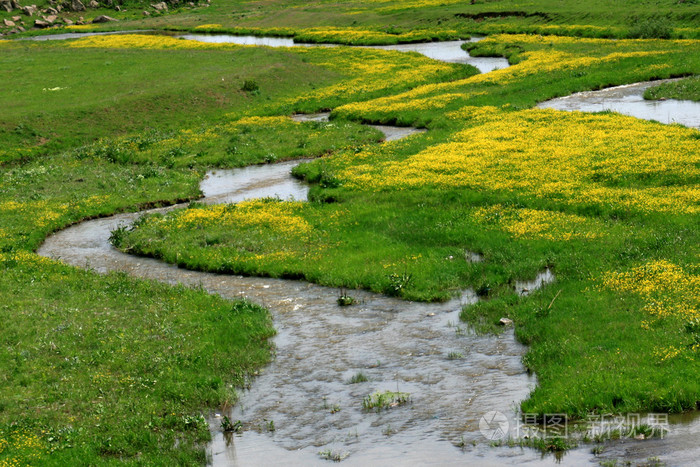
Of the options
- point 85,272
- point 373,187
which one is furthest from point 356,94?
point 85,272

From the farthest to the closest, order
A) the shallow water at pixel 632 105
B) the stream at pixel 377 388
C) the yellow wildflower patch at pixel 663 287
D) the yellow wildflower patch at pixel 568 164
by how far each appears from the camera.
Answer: the shallow water at pixel 632 105
the yellow wildflower patch at pixel 568 164
the yellow wildflower patch at pixel 663 287
the stream at pixel 377 388

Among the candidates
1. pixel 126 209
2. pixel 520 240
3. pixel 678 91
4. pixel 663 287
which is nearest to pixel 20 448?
pixel 663 287

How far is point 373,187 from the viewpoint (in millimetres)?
32406

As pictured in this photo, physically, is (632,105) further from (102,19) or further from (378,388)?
(102,19)

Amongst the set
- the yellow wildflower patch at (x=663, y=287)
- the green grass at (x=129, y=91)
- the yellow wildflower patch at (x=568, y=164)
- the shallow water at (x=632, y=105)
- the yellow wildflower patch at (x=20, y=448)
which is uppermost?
the green grass at (x=129, y=91)

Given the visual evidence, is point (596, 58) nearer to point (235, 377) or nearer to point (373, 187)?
point (373, 187)

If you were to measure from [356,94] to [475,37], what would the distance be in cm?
3746

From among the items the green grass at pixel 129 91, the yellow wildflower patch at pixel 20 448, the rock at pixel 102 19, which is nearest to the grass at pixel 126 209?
the yellow wildflower patch at pixel 20 448

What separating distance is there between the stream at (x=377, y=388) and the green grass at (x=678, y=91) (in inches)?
1118

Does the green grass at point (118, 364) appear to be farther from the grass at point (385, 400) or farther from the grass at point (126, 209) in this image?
the grass at point (385, 400)

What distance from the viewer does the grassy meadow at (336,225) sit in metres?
16.2

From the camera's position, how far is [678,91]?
4669 cm

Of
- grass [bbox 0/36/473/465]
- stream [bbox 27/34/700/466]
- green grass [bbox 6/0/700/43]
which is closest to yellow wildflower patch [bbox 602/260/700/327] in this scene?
stream [bbox 27/34/700/466]

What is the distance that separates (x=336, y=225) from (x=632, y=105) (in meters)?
25.5
